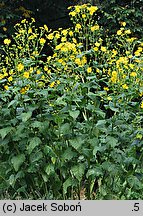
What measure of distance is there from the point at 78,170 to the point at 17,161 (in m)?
0.46

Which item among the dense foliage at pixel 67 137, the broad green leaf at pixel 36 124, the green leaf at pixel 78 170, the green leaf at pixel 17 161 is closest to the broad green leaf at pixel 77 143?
the dense foliage at pixel 67 137

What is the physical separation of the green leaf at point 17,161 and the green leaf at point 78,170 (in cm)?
38

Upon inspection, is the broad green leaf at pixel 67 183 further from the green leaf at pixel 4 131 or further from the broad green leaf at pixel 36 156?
the green leaf at pixel 4 131

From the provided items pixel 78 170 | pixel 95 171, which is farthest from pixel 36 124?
pixel 95 171

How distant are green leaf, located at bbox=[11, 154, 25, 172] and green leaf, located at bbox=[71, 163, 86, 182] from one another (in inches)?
15.1

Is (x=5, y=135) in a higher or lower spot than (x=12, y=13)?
lower

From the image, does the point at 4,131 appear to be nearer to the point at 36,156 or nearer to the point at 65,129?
the point at 36,156

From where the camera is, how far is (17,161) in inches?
129

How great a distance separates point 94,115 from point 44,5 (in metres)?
4.72

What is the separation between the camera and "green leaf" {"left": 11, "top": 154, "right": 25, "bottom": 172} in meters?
3.26

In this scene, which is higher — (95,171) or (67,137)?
(67,137)

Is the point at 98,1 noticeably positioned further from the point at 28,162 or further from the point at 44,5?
the point at 28,162
